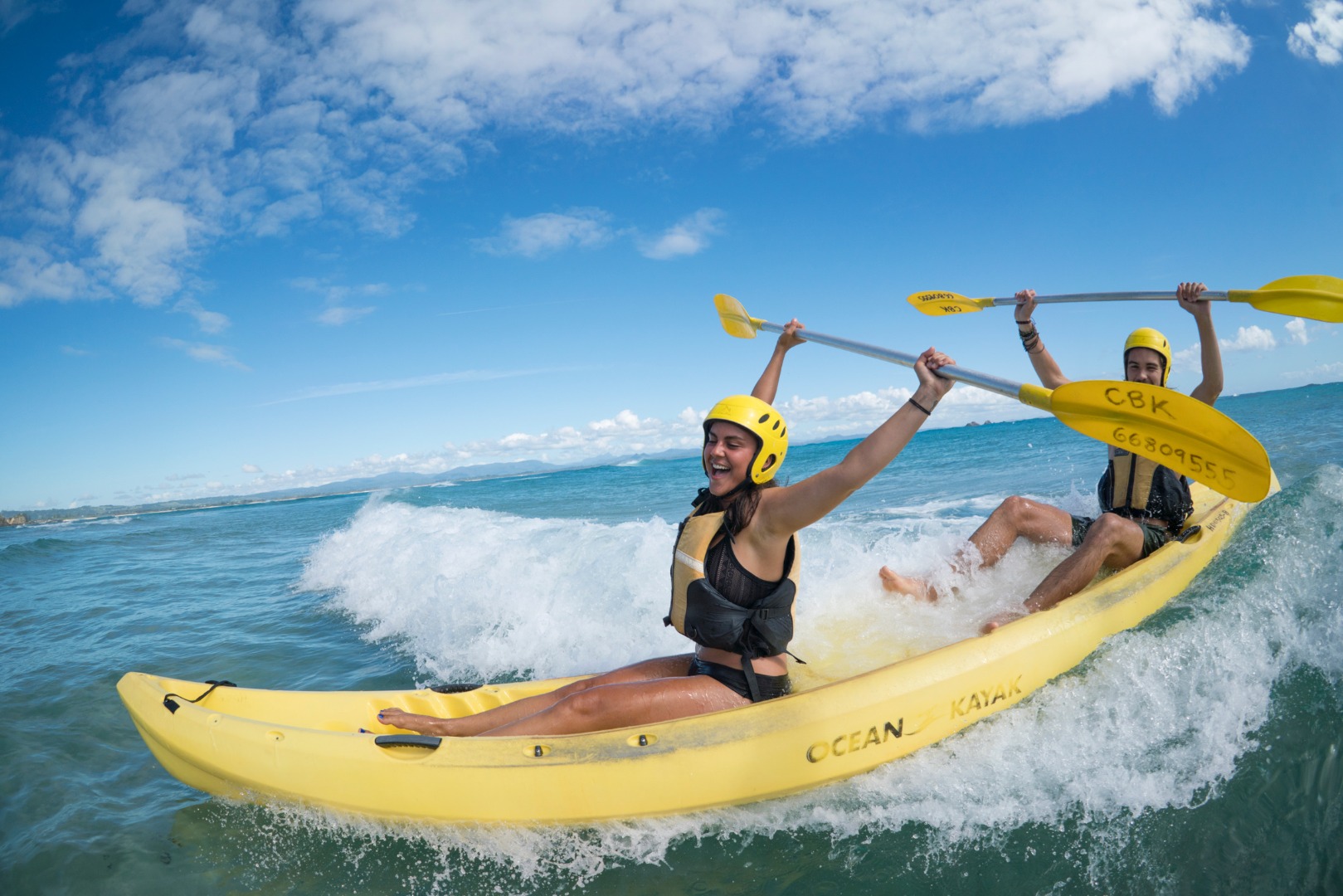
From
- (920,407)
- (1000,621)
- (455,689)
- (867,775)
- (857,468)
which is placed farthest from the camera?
(455,689)

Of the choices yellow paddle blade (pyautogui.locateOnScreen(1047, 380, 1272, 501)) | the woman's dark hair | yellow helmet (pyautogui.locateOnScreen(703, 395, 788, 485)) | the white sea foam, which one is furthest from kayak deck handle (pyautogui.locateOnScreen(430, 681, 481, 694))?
yellow paddle blade (pyautogui.locateOnScreen(1047, 380, 1272, 501))

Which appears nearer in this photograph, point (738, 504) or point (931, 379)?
point (931, 379)

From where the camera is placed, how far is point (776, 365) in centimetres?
437

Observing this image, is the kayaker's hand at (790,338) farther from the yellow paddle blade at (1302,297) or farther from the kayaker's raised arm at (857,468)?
the yellow paddle blade at (1302,297)

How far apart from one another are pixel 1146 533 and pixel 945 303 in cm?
253

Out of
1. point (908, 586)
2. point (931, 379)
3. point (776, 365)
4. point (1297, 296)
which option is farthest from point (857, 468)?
point (1297, 296)

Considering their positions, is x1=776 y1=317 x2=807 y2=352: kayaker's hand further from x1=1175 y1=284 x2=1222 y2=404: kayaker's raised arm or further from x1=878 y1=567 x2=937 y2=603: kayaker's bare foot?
x1=1175 y1=284 x2=1222 y2=404: kayaker's raised arm

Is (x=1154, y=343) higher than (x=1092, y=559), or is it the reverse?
(x=1154, y=343)

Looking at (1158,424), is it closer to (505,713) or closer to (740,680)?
(740,680)

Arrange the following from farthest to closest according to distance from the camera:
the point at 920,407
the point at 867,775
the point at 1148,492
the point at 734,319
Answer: the point at 734,319, the point at 1148,492, the point at 867,775, the point at 920,407

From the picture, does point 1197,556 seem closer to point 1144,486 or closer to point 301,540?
point 1144,486

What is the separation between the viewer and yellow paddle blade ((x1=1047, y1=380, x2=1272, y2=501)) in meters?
2.88

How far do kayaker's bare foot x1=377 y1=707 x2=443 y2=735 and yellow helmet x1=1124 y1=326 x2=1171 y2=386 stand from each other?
A: 4982 mm

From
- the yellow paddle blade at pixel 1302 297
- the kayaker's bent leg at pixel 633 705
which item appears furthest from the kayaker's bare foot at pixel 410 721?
the yellow paddle blade at pixel 1302 297
